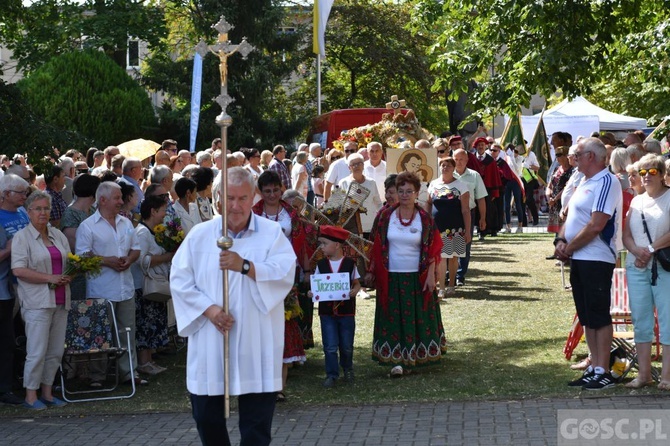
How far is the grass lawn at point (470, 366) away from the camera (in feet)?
32.3

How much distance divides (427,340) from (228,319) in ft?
16.2

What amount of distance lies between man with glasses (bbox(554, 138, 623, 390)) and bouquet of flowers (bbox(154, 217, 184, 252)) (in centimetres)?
355

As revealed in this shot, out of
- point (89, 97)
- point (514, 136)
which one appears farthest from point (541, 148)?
point (89, 97)

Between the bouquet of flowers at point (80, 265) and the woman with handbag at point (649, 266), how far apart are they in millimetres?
4517

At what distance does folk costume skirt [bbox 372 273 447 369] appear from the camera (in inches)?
420

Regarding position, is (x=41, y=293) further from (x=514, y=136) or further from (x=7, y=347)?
(x=514, y=136)

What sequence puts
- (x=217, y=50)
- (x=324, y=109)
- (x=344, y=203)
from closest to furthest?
(x=217, y=50) → (x=344, y=203) → (x=324, y=109)

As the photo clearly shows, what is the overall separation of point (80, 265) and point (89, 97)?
24233mm

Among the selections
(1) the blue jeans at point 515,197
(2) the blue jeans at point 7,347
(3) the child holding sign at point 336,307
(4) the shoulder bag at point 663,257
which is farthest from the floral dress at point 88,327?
(1) the blue jeans at point 515,197

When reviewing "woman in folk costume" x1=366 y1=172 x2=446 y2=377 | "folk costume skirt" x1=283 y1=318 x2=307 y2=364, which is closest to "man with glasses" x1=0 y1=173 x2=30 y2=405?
"folk costume skirt" x1=283 y1=318 x2=307 y2=364

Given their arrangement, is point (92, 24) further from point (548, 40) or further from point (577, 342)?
point (577, 342)

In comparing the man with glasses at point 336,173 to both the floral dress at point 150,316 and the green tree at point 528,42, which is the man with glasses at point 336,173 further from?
the floral dress at point 150,316

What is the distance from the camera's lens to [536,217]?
97.1 ft

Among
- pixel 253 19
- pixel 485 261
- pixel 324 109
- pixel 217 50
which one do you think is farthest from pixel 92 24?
pixel 217 50
